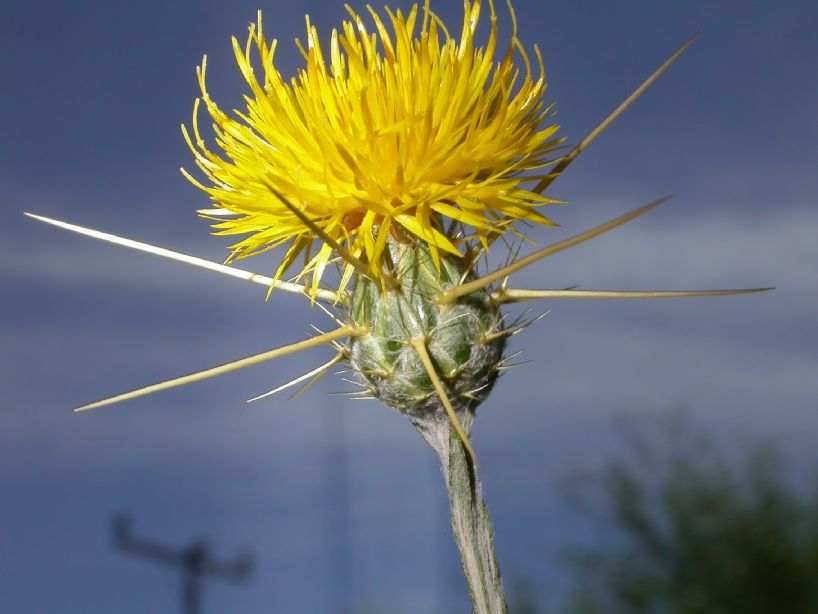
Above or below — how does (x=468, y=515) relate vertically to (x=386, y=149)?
below

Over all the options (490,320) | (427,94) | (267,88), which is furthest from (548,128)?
(267,88)

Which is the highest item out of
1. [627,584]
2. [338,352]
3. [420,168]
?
[420,168]

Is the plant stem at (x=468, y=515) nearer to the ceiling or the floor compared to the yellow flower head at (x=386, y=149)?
nearer to the floor

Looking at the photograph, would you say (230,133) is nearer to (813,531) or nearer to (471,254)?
(471,254)
